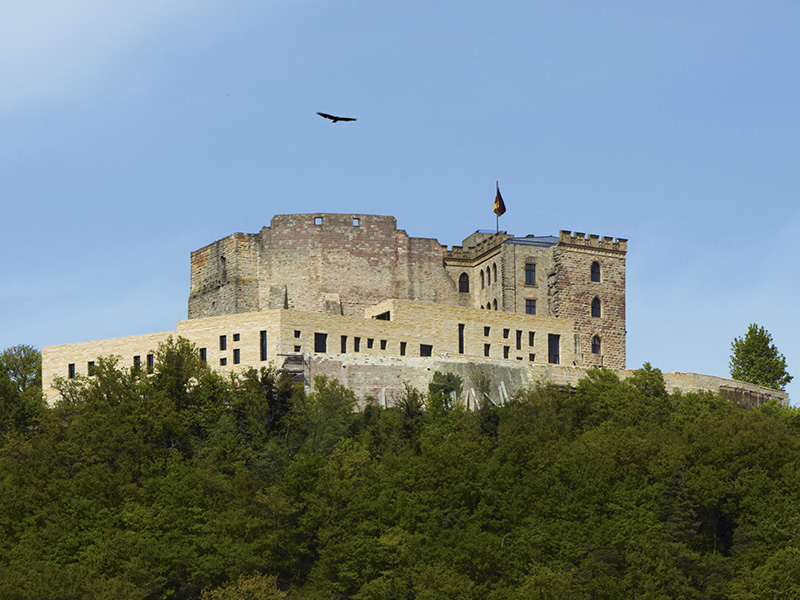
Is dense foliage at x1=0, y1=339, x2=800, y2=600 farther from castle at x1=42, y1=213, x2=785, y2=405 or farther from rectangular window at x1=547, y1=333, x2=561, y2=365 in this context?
rectangular window at x1=547, y1=333, x2=561, y2=365

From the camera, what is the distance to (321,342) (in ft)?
335

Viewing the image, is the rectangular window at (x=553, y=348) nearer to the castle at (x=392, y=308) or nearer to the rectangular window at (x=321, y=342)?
the castle at (x=392, y=308)

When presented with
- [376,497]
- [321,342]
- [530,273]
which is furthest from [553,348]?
[376,497]

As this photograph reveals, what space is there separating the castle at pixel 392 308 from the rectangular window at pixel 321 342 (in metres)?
0.10

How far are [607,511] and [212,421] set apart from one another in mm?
25020

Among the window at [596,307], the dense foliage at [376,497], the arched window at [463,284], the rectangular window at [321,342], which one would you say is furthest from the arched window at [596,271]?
the rectangular window at [321,342]

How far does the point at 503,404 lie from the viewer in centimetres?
10231

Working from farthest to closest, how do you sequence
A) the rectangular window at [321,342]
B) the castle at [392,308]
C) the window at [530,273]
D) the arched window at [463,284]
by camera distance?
the arched window at [463,284], the window at [530,273], the castle at [392,308], the rectangular window at [321,342]

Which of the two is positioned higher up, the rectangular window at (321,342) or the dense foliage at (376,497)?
the rectangular window at (321,342)

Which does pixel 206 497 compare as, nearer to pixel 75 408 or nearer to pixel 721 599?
pixel 75 408

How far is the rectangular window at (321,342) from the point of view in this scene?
4013 inches

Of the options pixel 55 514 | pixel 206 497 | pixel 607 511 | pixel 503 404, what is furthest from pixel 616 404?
pixel 55 514

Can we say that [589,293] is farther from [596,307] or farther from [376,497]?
[376,497]

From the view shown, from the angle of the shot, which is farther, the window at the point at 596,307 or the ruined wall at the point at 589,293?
the window at the point at 596,307
